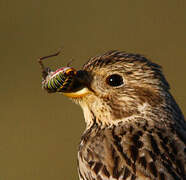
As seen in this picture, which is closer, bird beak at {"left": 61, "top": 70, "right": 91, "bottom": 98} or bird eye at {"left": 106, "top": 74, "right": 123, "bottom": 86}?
bird eye at {"left": 106, "top": 74, "right": 123, "bottom": 86}

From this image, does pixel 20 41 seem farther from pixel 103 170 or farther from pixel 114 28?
pixel 103 170

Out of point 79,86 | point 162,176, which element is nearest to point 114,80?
point 79,86

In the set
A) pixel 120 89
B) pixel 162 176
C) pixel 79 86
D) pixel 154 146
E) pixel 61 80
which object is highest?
pixel 61 80

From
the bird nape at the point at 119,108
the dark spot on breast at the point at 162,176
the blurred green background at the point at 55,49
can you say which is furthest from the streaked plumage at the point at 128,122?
the blurred green background at the point at 55,49

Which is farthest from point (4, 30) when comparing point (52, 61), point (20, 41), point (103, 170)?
point (103, 170)

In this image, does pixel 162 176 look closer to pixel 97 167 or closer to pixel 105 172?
pixel 105 172

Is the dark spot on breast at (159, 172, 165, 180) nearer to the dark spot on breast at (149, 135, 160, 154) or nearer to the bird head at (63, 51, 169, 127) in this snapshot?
the dark spot on breast at (149, 135, 160, 154)

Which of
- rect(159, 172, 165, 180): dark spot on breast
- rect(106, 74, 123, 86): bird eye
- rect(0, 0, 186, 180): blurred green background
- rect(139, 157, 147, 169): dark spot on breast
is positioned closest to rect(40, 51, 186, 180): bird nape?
rect(106, 74, 123, 86): bird eye
